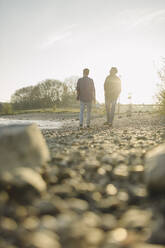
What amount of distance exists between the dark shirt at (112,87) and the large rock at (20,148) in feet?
21.4

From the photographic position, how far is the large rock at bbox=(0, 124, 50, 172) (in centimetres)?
211

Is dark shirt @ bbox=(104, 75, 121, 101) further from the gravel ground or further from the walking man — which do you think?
the gravel ground

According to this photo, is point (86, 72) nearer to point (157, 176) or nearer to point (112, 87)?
point (112, 87)

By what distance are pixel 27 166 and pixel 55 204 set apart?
27.3 inches

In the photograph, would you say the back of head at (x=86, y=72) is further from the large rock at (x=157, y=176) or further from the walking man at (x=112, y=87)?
the large rock at (x=157, y=176)

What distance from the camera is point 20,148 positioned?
2262 mm

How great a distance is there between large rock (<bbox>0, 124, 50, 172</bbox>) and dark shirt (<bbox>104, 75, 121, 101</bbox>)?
21.4 feet

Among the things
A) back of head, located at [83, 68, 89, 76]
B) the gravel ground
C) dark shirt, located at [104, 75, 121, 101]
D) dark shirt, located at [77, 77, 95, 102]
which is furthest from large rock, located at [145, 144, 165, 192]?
dark shirt, located at [104, 75, 121, 101]

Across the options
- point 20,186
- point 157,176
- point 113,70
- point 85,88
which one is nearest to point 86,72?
point 85,88

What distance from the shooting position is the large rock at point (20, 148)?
2115mm

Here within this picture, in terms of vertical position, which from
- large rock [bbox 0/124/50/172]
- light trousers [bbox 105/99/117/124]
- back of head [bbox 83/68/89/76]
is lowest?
large rock [bbox 0/124/50/172]

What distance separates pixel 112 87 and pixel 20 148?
6.94m

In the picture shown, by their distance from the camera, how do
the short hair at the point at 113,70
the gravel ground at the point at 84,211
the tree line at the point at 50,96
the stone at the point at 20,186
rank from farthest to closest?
the tree line at the point at 50,96 < the short hair at the point at 113,70 < the stone at the point at 20,186 < the gravel ground at the point at 84,211

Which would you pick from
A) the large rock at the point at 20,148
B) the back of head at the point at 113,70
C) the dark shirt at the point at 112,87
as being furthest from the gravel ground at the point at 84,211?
the back of head at the point at 113,70
